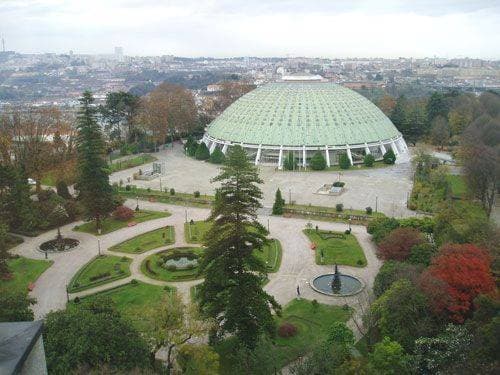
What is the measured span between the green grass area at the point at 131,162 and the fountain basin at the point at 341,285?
1582 inches

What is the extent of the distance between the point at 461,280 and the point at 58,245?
3059 centimetres

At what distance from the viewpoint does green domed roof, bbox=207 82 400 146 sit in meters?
67.8

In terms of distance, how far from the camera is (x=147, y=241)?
4119 cm

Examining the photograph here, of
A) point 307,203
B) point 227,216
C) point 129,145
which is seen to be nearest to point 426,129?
point 307,203

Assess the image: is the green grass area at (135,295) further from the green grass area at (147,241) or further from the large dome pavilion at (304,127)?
the large dome pavilion at (304,127)

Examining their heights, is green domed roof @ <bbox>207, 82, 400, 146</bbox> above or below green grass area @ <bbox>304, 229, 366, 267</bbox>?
above

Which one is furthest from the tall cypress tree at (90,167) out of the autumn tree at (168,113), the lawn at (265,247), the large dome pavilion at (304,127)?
the autumn tree at (168,113)

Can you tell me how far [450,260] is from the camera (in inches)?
1014

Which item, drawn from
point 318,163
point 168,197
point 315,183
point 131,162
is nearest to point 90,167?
point 168,197

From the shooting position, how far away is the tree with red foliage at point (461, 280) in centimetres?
2392

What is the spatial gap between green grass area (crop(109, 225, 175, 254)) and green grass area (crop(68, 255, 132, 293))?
168 centimetres

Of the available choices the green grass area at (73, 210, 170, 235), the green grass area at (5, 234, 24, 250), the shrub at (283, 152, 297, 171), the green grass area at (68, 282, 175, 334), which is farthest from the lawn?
the shrub at (283, 152, 297, 171)

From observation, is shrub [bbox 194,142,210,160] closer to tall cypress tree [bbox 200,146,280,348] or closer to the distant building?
tall cypress tree [bbox 200,146,280,348]

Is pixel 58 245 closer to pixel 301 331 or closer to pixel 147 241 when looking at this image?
pixel 147 241
